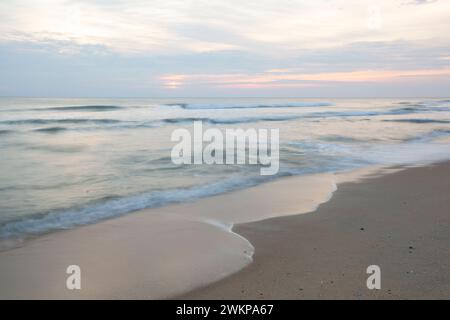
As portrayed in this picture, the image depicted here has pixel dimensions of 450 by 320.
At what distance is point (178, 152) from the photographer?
12.6 m

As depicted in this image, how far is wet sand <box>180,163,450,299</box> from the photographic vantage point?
11.0 ft

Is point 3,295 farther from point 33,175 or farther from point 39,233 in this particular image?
point 33,175

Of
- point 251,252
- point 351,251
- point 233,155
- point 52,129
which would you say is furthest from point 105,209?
point 52,129

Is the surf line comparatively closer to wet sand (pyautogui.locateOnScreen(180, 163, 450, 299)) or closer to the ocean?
the ocean

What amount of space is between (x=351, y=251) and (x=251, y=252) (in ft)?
3.56

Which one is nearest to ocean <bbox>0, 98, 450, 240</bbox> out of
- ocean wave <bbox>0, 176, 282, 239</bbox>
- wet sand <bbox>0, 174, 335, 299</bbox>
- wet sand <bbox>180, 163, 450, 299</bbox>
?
ocean wave <bbox>0, 176, 282, 239</bbox>

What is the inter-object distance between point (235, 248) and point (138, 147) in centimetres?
1025

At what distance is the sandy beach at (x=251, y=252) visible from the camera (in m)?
3.44

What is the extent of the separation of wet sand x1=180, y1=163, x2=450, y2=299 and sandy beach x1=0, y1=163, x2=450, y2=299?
0.04 ft

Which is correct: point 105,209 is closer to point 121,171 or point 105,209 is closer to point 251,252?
point 251,252

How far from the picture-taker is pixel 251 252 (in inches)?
171

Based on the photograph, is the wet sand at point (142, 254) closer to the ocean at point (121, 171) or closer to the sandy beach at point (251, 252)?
the sandy beach at point (251, 252)

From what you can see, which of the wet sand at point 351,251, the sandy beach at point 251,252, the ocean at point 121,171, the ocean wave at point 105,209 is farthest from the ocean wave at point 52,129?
the wet sand at point 351,251

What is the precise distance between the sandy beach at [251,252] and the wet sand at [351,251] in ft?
0.04
